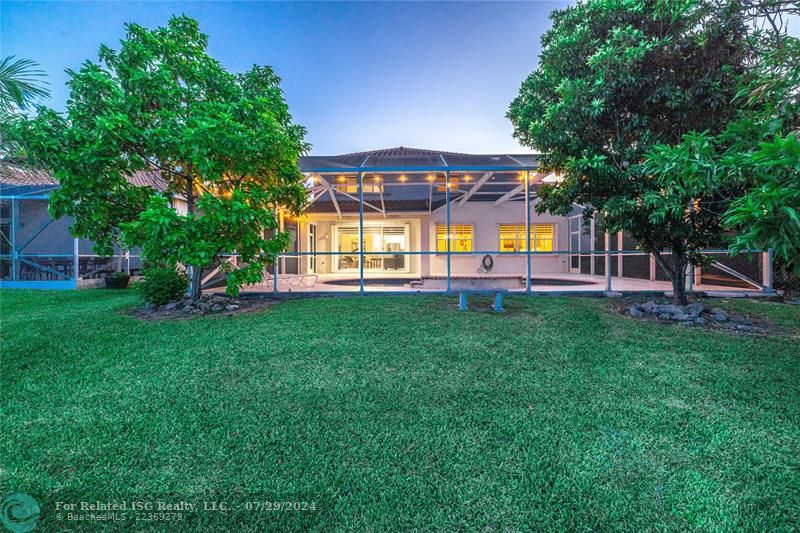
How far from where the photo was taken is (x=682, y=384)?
10.0ft

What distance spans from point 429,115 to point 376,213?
11.5m

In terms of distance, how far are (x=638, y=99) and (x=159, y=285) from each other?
8.51 m

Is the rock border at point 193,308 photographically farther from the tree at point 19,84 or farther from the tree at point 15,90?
the tree at point 19,84

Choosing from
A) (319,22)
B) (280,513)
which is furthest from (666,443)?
(319,22)

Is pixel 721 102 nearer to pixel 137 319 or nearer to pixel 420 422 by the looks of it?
pixel 420 422

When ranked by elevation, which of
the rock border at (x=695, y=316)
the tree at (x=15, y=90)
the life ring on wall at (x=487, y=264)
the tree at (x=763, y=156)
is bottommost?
the rock border at (x=695, y=316)

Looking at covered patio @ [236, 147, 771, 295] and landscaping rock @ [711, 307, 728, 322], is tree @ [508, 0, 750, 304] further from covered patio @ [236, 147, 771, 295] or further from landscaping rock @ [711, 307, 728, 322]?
covered patio @ [236, 147, 771, 295]

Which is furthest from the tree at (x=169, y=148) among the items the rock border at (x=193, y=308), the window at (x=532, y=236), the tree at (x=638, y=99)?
the window at (x=532, y=236)

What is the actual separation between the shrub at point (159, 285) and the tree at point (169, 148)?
79 cm

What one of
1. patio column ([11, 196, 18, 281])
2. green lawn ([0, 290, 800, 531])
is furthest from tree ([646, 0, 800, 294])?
patio column ([11, 196, 18, 281])

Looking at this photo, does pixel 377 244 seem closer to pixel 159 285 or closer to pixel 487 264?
pixel 487 264

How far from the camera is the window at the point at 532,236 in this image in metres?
13.6

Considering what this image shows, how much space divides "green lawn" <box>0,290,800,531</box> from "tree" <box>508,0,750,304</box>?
1.73 meters

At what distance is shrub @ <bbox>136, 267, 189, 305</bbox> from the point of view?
19.8 ft
